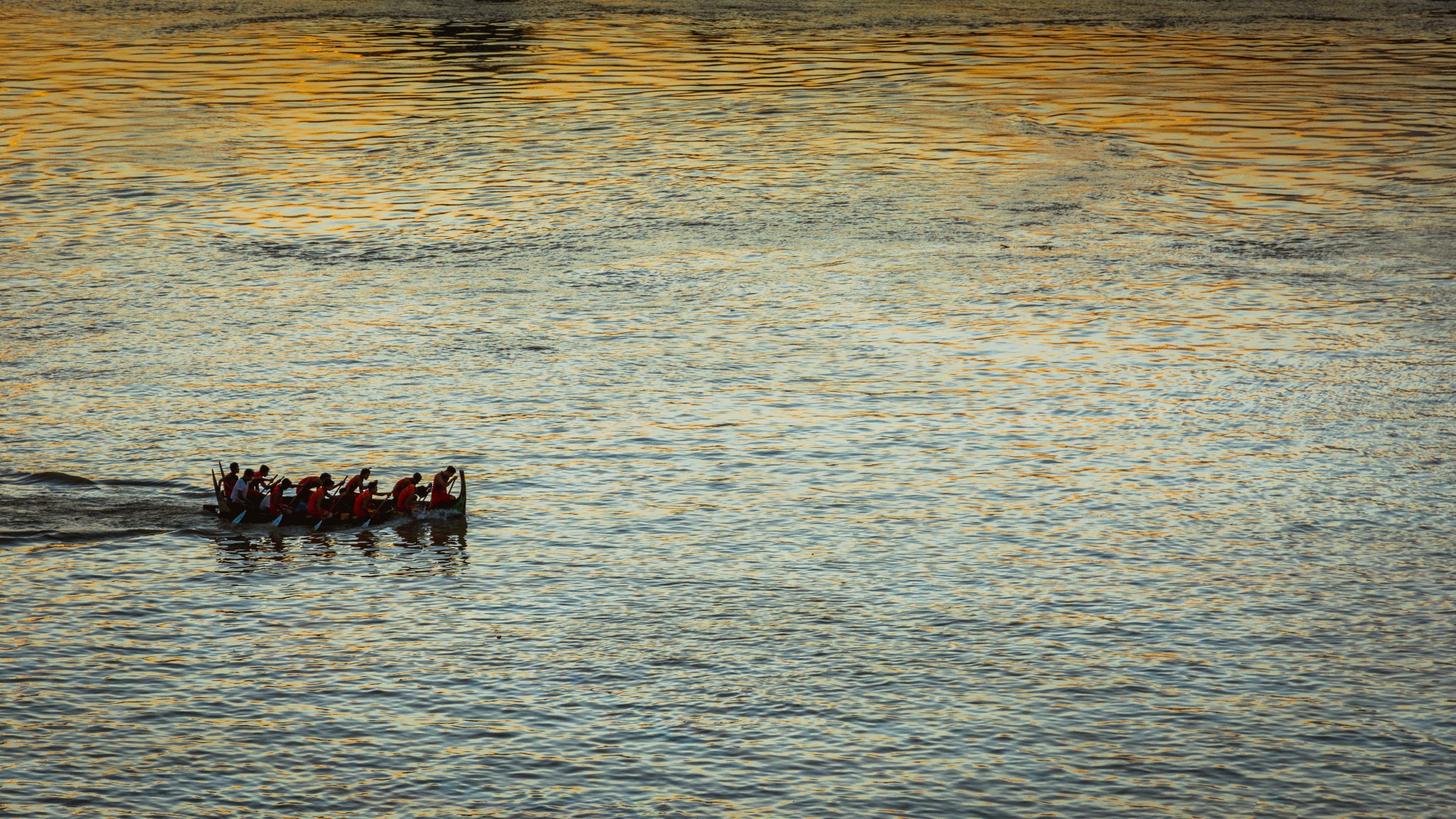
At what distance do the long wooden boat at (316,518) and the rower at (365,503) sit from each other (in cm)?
13

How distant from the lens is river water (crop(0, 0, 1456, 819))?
115 feet

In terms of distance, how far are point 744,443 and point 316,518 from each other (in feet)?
46.2

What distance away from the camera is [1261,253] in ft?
237

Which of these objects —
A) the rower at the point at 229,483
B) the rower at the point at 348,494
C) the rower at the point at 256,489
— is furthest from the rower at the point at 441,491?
the rower at the point at 229,483

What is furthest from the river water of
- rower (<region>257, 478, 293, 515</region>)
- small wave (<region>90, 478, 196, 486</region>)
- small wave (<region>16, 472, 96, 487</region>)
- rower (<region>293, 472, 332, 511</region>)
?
rower (<region>293, 472, 332, 511</region>)

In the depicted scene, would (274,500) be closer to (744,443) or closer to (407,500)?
(407,500)

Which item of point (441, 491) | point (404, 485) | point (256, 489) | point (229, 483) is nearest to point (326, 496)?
point (256, 489)

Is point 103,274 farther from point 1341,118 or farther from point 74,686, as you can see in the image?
point 1341,118

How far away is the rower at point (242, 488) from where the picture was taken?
44.2 meters

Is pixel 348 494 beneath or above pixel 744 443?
above

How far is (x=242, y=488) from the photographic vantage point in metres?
44.2

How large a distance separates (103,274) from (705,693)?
1761 inches

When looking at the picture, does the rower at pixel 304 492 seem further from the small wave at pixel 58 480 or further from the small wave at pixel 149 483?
the small wave at pixel 58 480

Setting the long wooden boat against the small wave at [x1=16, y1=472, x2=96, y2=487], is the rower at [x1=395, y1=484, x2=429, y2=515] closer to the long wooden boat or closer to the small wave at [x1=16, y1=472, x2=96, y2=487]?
the long wooden boat
